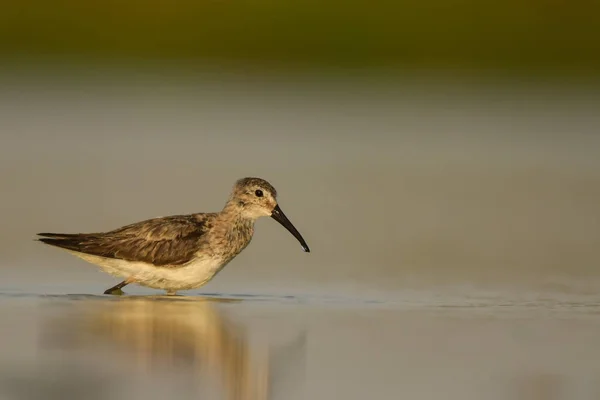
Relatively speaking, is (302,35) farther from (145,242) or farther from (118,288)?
(118,288)

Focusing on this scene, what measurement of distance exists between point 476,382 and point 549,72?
2790 centimetres

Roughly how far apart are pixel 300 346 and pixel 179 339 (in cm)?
94

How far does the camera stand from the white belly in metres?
13.6

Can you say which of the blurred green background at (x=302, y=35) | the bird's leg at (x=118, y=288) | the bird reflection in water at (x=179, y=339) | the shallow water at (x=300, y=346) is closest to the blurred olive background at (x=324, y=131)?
the blurred green background at (x=302, y=35)

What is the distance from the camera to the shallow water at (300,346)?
9.62 meters

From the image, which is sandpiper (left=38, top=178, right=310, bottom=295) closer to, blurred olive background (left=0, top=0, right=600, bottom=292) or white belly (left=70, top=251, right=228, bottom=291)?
white belly (left=70, top=251, right=228, bottom=291)

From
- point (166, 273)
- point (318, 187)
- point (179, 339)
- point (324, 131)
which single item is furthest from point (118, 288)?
point (324, 131)

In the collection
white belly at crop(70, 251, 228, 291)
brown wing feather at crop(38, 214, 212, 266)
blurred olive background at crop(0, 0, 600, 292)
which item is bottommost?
white belly at crop(70, 251, 228, 291)

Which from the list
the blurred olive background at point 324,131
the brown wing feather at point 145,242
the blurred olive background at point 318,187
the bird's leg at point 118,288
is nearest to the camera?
the blurred olive background at point 318,187

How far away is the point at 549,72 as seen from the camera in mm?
36969

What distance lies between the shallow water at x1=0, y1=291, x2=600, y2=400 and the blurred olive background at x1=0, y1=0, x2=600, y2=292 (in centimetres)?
123

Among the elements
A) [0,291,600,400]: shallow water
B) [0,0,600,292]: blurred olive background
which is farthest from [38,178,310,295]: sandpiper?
[0,0,600,292]: blurred olive background

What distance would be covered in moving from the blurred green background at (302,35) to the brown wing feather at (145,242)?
23255mm

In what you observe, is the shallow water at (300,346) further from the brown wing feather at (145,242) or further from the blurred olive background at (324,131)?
the blurred olive background at (324,131)
